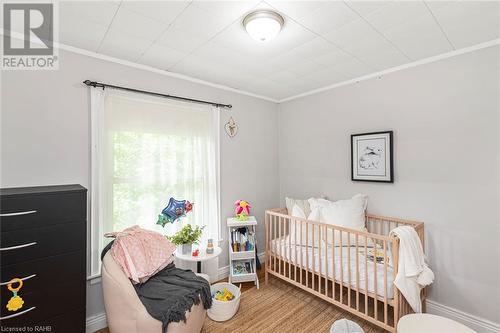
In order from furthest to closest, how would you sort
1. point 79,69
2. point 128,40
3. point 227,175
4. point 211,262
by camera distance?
point 227,175, point 211,262, point 79,69, point 128,40

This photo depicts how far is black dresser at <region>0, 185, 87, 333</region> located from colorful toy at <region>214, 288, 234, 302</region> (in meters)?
1.09

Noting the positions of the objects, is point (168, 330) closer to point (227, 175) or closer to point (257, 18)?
point (227, 175)

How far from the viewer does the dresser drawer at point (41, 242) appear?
144cm

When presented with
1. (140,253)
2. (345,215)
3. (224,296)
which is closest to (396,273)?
(345,215)

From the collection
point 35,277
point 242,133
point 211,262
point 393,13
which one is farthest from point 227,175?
point 393,13

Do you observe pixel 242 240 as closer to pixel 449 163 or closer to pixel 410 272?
pixel 410 272

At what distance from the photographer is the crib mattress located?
1.95 meters

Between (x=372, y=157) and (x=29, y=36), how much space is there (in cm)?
330

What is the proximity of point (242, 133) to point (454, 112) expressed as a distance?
2258 millimetres

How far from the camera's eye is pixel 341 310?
7.63 feet

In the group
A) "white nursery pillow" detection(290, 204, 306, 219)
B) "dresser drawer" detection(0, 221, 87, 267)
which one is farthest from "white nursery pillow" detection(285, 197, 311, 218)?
"dresser drawer" detection(0, 221, 87, 267)

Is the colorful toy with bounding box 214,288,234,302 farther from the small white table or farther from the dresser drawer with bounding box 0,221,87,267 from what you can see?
the dresser drawer with bounding box 0,221,87,267

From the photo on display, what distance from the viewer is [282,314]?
2.28 m

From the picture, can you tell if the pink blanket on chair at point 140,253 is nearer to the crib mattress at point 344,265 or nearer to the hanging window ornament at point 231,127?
the crib mattress at point 344,265
